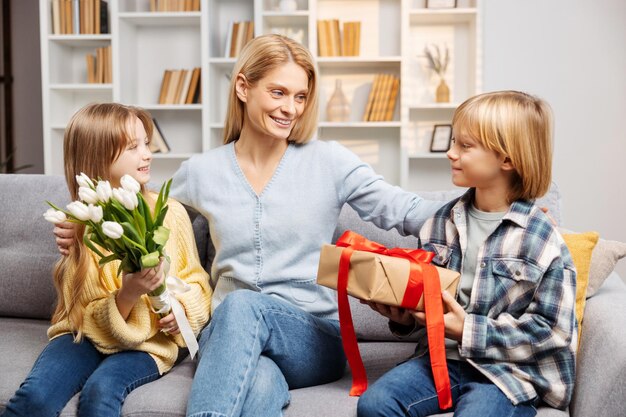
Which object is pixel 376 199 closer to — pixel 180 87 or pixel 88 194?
pixel 88 194

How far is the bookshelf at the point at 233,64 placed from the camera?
15.1 ft

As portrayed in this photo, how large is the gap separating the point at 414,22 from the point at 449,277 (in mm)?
3466

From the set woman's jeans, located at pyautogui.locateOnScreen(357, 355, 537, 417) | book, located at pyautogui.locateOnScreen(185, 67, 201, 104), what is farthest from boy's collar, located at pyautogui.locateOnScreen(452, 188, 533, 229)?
book, located at pyautogui.locateOnScreen(185, 67, 201, 104)

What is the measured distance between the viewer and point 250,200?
1.92m

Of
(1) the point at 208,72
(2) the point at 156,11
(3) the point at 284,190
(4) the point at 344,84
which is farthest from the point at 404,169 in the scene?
(3) the point at 284,190

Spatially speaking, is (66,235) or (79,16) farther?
(79,16)

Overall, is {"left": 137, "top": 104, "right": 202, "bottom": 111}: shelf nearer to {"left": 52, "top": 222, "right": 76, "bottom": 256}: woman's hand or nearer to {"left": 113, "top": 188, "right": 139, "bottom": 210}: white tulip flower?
{"left": 52, "top": 222, "right": 76, "bottom": 256}: woman's hand

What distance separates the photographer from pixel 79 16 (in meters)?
4.72

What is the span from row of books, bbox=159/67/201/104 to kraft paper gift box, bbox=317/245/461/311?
11.3 feet

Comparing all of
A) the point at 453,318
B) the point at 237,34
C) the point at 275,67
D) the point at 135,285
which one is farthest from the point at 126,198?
the point at 237,34

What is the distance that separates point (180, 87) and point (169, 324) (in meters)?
3.23

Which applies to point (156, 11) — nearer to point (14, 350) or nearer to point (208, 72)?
point (208, 72)

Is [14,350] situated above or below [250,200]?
below

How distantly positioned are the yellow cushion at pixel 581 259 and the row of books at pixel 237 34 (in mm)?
3223
